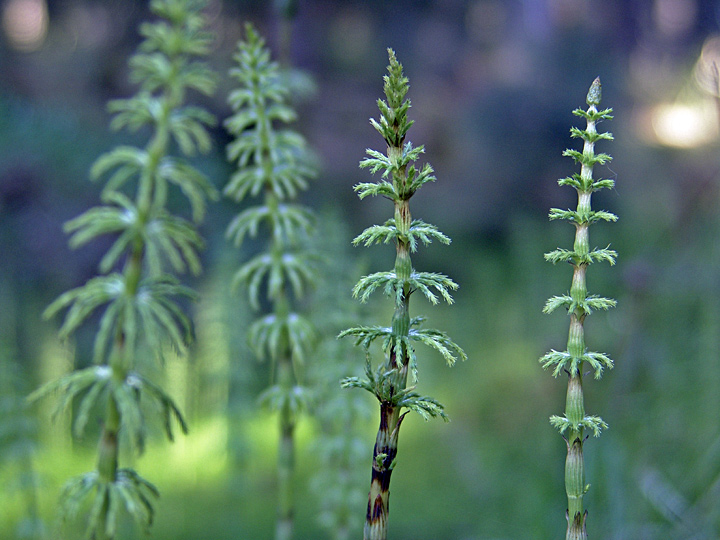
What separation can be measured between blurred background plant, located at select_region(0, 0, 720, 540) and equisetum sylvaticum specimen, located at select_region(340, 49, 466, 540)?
0.47 meters

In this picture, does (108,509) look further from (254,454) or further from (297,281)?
(254,454)

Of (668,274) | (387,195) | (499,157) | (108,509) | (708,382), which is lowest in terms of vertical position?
(108,509)

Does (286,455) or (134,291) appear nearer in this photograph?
(134,291)

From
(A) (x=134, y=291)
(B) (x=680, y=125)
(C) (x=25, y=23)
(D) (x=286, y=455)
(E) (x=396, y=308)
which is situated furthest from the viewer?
(C) (x=25, y=23)

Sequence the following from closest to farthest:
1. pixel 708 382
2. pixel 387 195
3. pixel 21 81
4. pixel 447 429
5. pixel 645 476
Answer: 1. pixel 387 195
2. pixel 645 476
3. pixel 708 382
4. pixel 447 429
5. pixel 21 81

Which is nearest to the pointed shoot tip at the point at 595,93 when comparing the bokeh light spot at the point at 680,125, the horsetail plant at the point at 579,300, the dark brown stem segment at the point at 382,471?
the horsetail plant at the point at 579,300

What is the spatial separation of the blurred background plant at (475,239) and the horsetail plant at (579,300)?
0.39m

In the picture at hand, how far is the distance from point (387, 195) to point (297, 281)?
286 mm

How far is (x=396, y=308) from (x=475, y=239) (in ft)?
9.46

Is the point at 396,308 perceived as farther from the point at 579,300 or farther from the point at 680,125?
the point at 680,125

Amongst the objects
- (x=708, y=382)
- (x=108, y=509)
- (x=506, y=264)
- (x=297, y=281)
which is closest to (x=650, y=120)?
(x=506, y=264)

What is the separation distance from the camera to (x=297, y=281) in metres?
0.63

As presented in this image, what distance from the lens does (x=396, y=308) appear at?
352 millimetres

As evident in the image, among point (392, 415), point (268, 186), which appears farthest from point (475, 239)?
point (392, 415)
